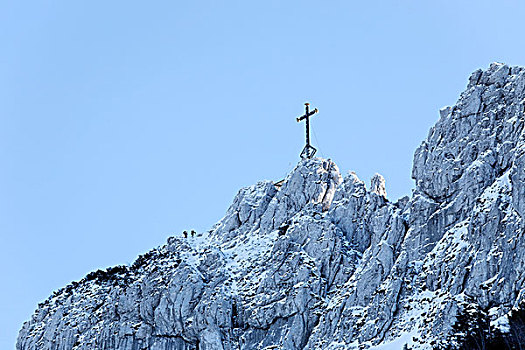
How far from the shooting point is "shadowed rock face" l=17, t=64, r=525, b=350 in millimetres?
99625

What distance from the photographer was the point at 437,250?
105 m

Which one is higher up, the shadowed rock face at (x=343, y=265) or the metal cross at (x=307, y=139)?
the metal cross at (x=307, y=139)

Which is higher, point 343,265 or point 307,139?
point 307,139

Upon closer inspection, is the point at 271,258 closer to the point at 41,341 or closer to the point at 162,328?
the point at 162,328

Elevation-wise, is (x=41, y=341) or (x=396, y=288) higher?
(x=41, y=341)

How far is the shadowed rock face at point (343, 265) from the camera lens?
99.6 m

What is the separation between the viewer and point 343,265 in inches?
4525

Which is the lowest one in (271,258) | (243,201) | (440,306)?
(440,306)

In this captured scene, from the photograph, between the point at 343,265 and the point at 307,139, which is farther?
the point at 307,139

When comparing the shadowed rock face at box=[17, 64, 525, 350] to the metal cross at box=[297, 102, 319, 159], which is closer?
the shadowed rock face at box=[17, 64, 525, 350]

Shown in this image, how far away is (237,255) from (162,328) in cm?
1302

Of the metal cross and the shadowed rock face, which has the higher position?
the metal cross

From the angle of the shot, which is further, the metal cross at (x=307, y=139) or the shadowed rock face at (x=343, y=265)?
the metal cross at (x=307, y=139)

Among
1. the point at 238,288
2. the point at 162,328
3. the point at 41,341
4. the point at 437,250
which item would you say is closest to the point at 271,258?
the point at 238,288
